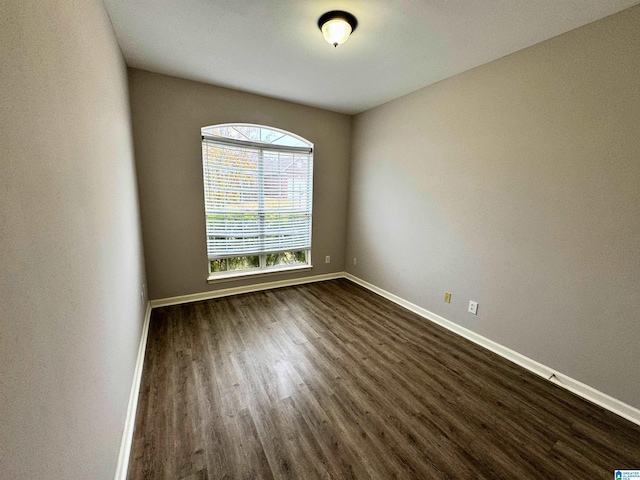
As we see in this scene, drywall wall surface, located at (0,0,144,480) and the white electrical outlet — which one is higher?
drywall wall surface, located at (0,0,144,480)

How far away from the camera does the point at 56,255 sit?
76 cm

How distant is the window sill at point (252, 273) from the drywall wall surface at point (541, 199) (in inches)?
67.0

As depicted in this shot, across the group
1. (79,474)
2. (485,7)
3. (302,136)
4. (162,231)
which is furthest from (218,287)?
(485,7)

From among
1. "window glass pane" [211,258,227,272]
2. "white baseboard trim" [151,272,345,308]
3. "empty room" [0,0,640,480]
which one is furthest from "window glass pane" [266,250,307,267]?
"window glass pane" [211,258,227,272]

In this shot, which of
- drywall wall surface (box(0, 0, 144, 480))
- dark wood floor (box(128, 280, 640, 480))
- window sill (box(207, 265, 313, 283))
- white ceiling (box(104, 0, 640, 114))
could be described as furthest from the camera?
window sill (box(207, 265, 313, 283))

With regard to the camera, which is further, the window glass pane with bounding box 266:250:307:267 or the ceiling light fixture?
the window glass pane with bounding box 266:250:307:267

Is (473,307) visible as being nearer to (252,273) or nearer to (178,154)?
(252,273)

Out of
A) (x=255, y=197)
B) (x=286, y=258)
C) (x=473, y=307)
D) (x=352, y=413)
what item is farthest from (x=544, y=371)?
(x=255, y=197)

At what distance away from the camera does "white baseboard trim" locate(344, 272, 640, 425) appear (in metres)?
1.76

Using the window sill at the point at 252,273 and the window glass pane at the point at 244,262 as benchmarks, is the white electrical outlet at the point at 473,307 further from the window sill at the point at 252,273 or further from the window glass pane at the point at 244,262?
the window glass pane at the point at 244,262

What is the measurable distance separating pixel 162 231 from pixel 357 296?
104 inches

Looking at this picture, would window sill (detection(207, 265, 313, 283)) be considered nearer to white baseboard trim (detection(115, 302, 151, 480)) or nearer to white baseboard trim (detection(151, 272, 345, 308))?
white baseboard trim (detection(151, 272, 345, 308))

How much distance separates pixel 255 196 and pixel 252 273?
3.60 ft

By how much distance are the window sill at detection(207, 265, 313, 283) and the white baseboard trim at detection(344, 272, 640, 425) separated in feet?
5.60
